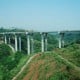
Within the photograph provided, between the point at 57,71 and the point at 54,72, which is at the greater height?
the point at 57,71

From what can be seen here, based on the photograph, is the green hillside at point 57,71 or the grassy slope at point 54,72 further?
the green hillside at point 57,71

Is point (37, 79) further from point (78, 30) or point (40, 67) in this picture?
point (78, 30)

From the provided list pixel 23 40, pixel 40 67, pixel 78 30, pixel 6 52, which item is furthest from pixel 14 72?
pixel 23 40

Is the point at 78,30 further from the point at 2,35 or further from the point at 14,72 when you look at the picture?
the point at 2,35

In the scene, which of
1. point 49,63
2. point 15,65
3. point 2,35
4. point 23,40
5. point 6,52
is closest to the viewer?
point 49,63

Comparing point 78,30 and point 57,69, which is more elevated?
point 78,30

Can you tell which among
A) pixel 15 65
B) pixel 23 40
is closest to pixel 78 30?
pixel 15 65

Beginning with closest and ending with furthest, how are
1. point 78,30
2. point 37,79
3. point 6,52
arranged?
point 37,79
point 78,30
point 6,52

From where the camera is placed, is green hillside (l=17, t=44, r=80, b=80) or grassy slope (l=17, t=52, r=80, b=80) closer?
grassy slope (l=17, t=52, r=80, b=80)

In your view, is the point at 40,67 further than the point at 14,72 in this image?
No
